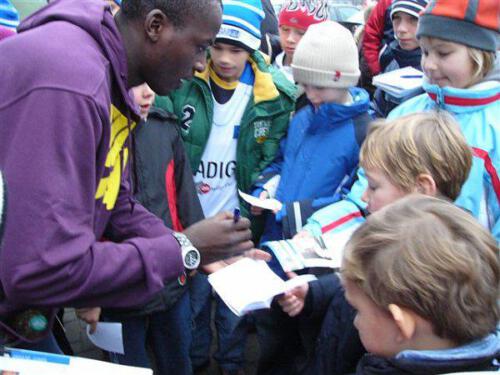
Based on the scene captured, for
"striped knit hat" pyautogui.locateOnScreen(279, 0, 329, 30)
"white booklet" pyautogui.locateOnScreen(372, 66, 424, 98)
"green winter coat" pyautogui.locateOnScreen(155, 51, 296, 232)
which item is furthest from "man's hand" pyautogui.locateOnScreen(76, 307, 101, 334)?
"striped knit hat" pyautogui.locateOnScreen(279, 0, 329, 30)

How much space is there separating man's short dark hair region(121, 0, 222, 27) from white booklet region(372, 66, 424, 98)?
1.42 meters

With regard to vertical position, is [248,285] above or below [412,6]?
below

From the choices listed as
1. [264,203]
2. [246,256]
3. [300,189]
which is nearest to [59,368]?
[246,256]

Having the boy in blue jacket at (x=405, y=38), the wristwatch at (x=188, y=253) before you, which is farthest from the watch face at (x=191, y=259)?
the boy in blue jacket at (x=405, y=38)

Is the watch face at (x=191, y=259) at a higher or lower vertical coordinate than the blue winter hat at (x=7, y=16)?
lower

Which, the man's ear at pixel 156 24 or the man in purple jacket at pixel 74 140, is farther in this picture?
the man's ear at pixel 156 24

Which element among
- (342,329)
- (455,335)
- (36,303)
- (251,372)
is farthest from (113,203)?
(251,372)

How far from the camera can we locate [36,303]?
4.23 feet

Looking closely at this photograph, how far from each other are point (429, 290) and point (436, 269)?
1.9 inches

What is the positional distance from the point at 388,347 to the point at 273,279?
2.58 feet

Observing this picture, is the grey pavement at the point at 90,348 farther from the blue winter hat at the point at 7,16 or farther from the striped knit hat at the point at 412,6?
the striped knit hat at the point at 412,6

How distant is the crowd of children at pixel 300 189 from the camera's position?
1.18 meters

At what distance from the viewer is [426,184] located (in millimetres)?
1806

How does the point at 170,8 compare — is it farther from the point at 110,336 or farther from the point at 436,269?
the point at 110,336
